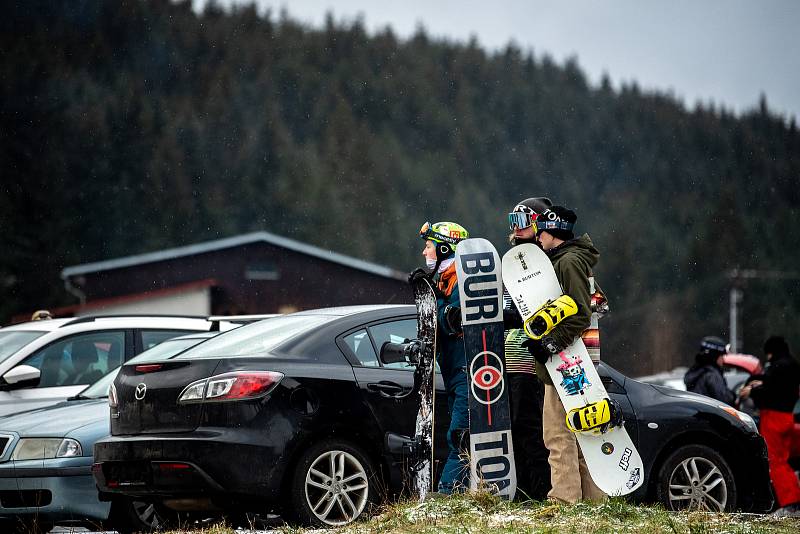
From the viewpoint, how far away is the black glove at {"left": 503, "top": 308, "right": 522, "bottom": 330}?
7328mm

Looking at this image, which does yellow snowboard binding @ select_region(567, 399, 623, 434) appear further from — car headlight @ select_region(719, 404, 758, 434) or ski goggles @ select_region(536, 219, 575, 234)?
car headlight @ select_region(719, 404, 758, 434)

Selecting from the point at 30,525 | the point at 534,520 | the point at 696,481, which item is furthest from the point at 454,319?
the point at 30,525

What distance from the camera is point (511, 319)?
7.34 meters

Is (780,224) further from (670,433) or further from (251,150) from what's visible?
(670,433)

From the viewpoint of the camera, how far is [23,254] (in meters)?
67.4

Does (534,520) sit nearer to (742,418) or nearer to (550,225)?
(550,225)

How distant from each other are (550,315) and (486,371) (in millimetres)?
627

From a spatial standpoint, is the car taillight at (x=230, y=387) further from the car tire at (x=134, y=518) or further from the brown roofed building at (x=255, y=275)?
the brown roofed building at (x=255, y=275)

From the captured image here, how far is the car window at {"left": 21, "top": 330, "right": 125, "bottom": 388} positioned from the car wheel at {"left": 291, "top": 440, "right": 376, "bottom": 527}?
150 inches

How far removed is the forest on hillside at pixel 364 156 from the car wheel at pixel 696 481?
5823 cm

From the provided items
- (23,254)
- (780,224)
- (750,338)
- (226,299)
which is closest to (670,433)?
(226,299)

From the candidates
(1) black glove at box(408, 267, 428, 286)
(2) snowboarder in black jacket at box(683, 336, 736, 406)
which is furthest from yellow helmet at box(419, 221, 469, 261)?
(2) snowboarder in black jacket at box(683, 336, 736, 406)

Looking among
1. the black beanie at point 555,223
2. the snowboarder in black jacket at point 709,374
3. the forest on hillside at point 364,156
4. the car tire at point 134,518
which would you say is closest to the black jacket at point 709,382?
the snowboarder in black jacket at point 709,374

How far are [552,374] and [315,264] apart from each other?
4248 centimetres
